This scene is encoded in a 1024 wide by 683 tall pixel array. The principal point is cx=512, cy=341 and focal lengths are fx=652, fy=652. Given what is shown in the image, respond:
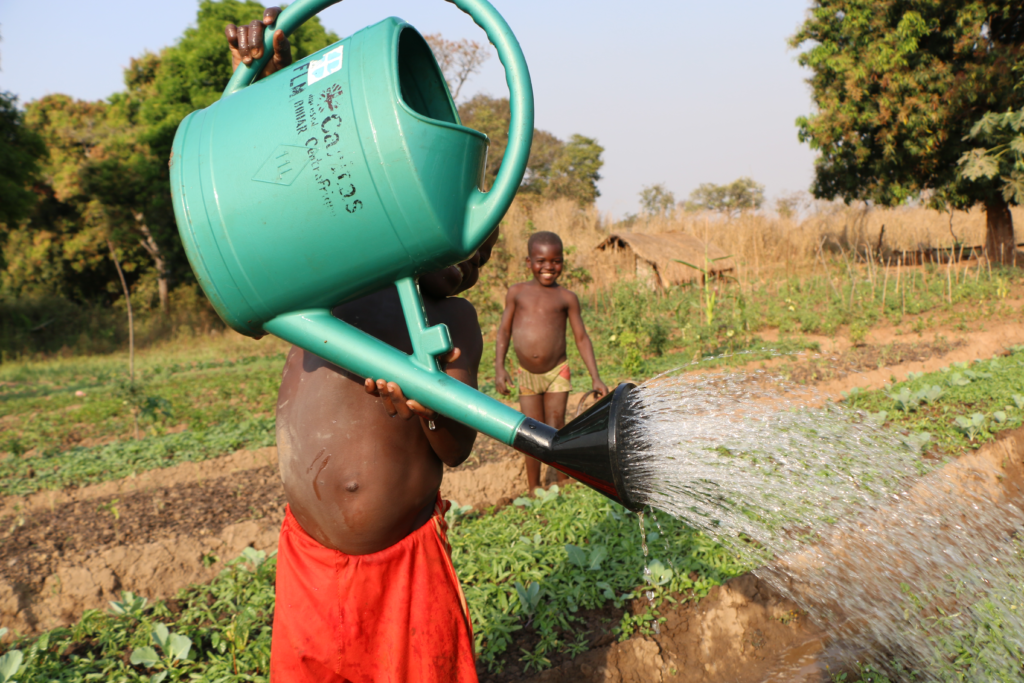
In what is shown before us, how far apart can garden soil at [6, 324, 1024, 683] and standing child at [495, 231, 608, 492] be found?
0.60 meters

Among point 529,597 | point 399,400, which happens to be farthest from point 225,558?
point 399,400

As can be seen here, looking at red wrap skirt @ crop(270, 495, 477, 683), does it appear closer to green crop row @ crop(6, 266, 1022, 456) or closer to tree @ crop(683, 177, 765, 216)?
green crop row @ crop(6, 266, 1022, 456)

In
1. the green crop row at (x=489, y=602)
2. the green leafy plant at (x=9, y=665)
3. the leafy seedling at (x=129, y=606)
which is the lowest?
the green crop row at (x=489, y=602)

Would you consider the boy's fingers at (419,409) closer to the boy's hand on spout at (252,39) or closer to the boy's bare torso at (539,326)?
the boy's hand on spout at (252,39)

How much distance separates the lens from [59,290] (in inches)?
725

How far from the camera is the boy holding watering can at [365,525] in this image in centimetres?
137

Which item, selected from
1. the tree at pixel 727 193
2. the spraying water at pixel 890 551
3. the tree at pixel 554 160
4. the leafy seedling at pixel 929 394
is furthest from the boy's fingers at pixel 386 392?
the tree at pixel 727 193

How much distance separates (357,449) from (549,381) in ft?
9.14

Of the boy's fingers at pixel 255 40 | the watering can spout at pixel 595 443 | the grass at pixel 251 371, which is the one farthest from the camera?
the grass at pixel 251 371

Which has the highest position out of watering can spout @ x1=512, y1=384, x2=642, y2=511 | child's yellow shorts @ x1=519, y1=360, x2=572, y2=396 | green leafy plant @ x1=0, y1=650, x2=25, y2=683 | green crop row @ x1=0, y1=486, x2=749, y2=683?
watering can spout @ x1=512, y1=384, x2=642, y2=511

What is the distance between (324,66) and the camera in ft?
3.54

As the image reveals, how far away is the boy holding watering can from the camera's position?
1.37 m

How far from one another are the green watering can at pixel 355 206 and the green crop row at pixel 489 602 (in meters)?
1.69

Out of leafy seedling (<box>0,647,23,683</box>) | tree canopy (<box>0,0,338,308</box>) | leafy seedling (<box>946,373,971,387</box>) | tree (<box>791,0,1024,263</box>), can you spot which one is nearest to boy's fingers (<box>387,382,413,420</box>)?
leafy seedling (<box>0,647,23,683</box>)
